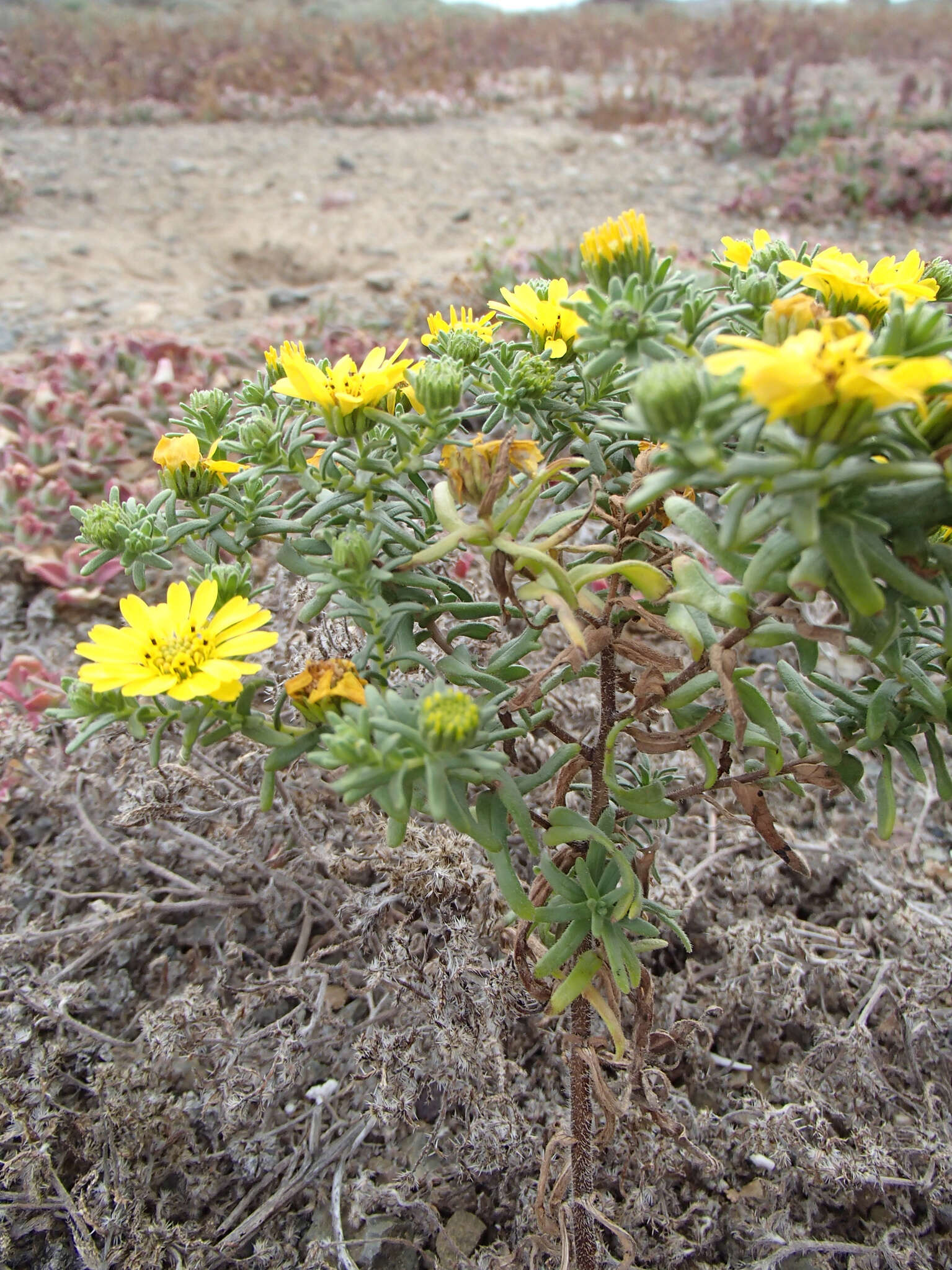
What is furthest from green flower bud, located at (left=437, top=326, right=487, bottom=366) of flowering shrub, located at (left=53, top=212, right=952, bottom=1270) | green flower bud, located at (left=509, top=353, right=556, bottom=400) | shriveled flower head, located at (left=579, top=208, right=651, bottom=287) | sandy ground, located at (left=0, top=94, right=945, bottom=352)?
sandy ground, located at (left=0, top=94, right=945, bottom=352)

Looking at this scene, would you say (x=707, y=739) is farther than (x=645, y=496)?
Yes

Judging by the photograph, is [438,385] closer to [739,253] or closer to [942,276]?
[739,253]

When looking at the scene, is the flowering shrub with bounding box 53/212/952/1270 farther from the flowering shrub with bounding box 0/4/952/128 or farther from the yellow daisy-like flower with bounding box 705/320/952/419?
the flowering shrub with bounding box 0/4/952/128

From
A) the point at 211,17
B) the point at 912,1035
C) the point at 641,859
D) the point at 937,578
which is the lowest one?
the point at 912,1035

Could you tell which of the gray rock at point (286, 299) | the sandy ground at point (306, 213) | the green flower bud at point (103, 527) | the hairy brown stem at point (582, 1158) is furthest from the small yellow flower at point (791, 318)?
the gray rock at point (286, 299)

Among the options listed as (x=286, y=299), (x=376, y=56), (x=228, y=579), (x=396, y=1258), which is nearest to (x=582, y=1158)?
Answer: (x=396, y=1258)

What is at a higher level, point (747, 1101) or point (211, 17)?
point (211, 17)

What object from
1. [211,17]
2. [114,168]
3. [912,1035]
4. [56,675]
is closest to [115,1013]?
[56,675]

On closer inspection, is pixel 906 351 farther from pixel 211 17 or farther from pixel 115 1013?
pixel 211 17
